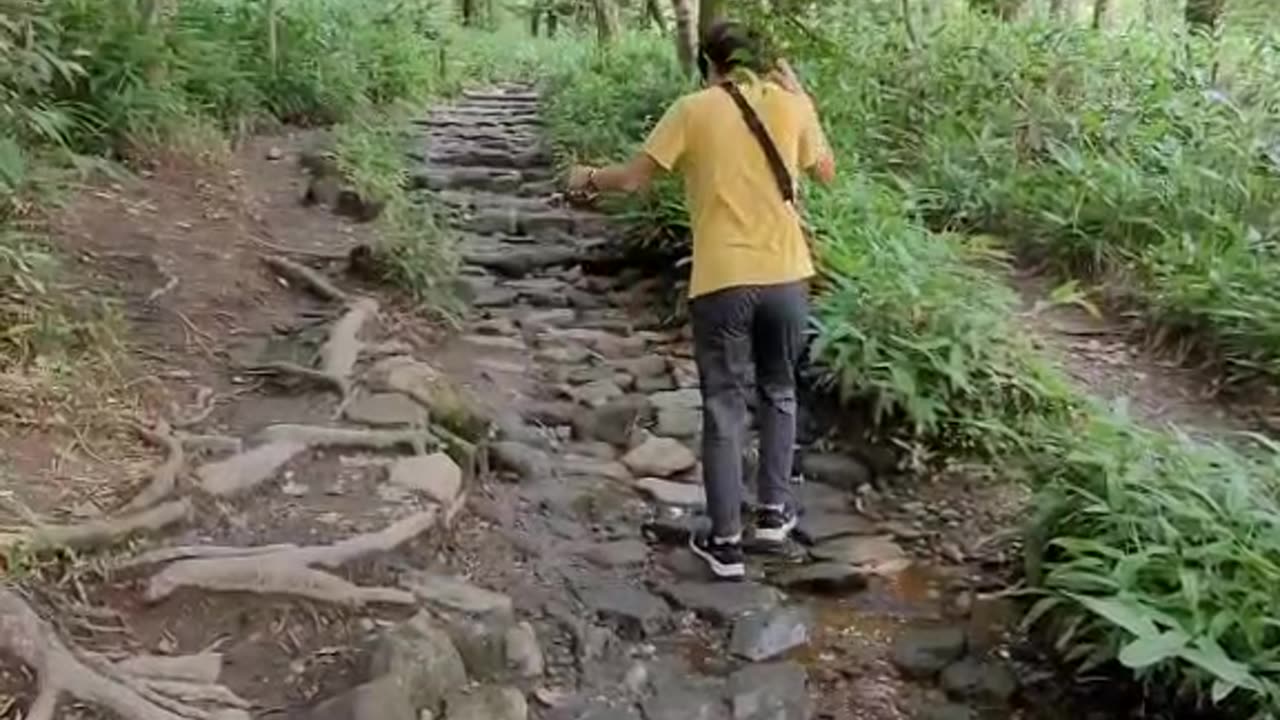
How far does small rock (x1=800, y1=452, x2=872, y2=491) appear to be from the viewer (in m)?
5.62

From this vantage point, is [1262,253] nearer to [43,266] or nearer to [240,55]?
[43,266]

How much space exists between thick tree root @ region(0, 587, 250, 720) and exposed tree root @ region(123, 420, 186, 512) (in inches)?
33.3

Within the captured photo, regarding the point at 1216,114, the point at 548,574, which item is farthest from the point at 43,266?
the point at 1216,114

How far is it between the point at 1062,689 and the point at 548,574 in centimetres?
174

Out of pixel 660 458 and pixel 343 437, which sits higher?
pixel 343 437

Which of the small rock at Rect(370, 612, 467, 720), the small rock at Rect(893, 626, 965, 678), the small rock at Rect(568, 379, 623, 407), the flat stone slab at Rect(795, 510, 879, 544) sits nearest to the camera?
the small rock at Rect(370, 612, 467, 720)

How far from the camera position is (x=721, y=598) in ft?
15.3

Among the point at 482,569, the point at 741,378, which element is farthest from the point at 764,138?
the point at 482,569

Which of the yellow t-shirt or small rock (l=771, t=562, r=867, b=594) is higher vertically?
the yellow t-shirt

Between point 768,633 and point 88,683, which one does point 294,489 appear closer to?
point 88,683

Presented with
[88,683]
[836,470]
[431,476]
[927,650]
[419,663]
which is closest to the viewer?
[88,683]

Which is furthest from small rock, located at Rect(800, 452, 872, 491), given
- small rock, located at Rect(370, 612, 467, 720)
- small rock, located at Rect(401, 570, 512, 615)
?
small rock, located at Rect(370, 612, 467, 720)

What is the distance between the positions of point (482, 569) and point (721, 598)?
830 millimetres

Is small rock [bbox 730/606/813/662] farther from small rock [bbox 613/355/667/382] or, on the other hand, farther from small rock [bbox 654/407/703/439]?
small rock [bbox 613/355/667/382]
